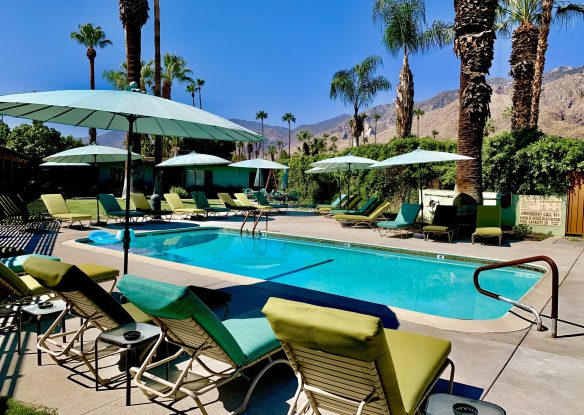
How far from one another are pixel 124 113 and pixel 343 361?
3.09m

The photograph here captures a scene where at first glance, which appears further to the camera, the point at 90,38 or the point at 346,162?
the point at 90,38

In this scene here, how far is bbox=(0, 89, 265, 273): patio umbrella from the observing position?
3699mm

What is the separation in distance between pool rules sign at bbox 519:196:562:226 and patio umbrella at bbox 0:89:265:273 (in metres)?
11.0

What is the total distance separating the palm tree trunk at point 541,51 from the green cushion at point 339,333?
17.1 m

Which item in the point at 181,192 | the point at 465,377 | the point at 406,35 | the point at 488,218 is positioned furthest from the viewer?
the point at 181,192

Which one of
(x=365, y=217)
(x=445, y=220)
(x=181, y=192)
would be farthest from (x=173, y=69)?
(x=445, y=220)

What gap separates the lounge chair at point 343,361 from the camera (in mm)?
1747

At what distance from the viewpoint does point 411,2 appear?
2209 centimetres

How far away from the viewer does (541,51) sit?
16.3 meters

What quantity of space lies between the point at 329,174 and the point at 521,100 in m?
10.1

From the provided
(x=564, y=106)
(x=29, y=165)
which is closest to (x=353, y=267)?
(x=29, y=165)

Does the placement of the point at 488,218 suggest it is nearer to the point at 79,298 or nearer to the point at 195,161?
the point at 79,298

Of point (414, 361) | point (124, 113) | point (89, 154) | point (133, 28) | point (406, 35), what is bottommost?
point (414, 361)

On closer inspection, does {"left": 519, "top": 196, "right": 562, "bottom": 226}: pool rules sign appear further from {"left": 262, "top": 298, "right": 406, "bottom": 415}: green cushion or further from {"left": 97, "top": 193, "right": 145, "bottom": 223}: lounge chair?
{"left": 262, "top": 298, "right": 406, "bottom": 415}: green cushion
